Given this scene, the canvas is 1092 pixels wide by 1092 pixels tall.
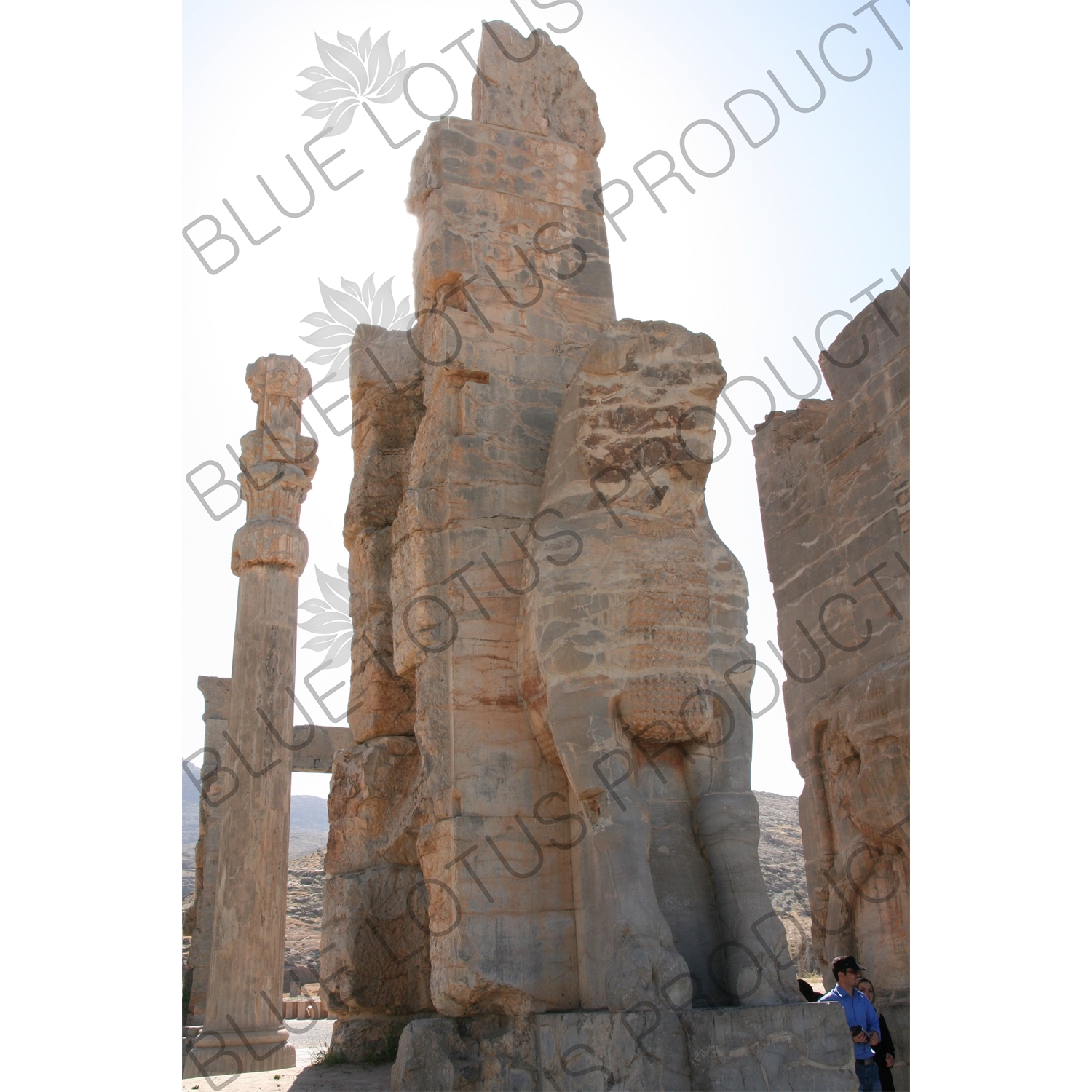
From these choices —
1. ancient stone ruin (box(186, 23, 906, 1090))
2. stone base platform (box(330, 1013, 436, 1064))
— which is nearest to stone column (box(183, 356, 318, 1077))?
stone base platform (box(330, 1013, 436, 1064))

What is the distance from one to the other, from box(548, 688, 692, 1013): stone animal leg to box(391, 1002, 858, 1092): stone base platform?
0.27 feet

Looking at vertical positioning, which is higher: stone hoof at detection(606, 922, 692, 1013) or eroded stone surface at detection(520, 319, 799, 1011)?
eroded stone surface at detection(520, 319, 799, 1011)

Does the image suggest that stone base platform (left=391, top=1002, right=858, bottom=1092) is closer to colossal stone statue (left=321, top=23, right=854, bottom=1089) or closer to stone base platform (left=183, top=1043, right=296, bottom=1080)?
colossal stone statue (left=321, top=23, right=854, bottom=1089)

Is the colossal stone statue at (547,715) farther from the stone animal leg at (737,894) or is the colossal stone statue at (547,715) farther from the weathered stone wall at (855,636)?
the weathered stone wall at (855,636)

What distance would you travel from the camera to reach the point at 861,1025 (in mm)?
4672

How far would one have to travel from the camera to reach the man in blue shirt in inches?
183

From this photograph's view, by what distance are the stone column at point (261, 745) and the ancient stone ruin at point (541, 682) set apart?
3.52 m

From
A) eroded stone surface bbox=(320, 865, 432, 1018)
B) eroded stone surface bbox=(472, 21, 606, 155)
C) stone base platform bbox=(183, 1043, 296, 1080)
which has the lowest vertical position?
stone base platform bbox=(183, 1043, 296, 1080)

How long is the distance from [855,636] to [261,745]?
15.0 ft

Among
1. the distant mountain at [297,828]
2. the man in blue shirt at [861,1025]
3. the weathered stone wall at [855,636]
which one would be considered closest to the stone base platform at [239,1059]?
the weathered stone wall at [855,636]

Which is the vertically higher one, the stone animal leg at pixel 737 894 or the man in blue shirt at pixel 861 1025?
the stone animal leg at pixel 737 894

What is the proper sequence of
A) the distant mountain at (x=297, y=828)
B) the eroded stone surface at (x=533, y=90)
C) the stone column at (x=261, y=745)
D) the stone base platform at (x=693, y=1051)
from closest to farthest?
the stone base platform at (x=693, y=1051)
the eroded stone surface at (x=533, y=90)
the stone column at (x=261, y=745)
the distant mountain at (x=297, y=828)

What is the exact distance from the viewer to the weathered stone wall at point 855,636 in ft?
21.2

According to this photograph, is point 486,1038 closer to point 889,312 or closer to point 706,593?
point 706,593
